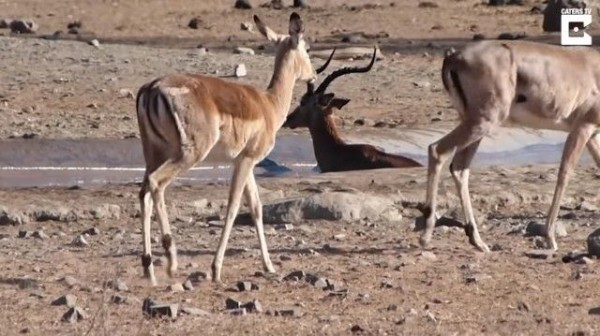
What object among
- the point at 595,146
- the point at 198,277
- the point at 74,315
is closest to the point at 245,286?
the point at 198,277

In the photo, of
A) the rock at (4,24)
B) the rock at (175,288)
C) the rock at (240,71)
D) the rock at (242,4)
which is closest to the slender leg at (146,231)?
the rock at (175,288)

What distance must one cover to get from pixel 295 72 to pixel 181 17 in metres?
21.5

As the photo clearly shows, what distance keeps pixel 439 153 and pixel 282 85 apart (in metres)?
1.29

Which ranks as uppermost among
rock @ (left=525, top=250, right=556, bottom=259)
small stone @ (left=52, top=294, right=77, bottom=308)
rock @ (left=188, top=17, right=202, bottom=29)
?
small stone @ (left=52, top=294, right=77, bottom=308)

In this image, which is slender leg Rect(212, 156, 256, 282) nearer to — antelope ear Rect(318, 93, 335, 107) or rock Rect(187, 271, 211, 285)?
rock Rect(187, 271, 211, 285)

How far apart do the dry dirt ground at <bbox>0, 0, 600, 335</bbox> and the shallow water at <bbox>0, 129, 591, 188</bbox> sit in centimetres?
56

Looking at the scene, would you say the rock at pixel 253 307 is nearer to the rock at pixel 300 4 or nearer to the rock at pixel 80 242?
the rock at pixel 80 242

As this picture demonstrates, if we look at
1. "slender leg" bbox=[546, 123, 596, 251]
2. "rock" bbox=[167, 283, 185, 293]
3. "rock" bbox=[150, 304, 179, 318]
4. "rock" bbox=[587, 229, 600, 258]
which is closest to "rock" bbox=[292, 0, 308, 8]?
"slender leg" bbox=[546, 123, 596, 251]

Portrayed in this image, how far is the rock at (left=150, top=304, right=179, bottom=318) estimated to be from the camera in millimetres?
9141

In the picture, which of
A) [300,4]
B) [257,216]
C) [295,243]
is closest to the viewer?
[257,216]

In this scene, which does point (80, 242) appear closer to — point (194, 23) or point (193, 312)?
point (193, 312)

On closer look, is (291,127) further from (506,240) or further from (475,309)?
(475,309)

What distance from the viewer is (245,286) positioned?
33.4ft

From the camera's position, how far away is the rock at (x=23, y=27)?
29.6 m
